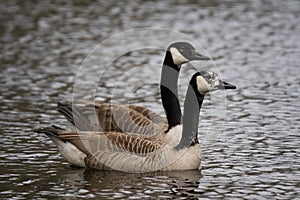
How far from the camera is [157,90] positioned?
49.9ft

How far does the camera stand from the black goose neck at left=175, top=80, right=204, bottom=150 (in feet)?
34.1

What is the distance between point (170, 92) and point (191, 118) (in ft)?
1.82

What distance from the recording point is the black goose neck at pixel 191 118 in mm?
10406

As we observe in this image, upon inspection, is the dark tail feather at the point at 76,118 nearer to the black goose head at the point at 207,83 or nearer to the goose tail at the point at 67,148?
the goose tail at the point at 67,148

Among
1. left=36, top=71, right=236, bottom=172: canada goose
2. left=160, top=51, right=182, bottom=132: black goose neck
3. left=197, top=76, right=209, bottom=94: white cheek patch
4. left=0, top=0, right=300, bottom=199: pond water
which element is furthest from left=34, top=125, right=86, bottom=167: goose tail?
left=197, top=76, right=209, bottom=94: white cheek patch

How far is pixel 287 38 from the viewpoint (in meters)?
19.1

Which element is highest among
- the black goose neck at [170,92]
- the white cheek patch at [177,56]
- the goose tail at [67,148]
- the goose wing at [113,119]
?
the white cheek patch at [177,56]

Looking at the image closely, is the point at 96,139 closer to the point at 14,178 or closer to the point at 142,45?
the point at 14,178

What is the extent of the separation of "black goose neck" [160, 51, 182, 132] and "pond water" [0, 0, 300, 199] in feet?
2.64

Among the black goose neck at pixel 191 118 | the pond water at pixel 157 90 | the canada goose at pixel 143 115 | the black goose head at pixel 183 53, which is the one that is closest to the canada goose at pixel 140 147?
the black goose neck at pixel 191 118

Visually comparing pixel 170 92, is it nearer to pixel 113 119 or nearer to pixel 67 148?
pixel 113 119

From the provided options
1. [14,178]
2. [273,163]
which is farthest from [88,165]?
[273,163]

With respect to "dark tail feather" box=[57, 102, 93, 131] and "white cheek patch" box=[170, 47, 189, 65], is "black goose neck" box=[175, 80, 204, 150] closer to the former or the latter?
"white cheek patch" box=[170, 47, 189, 65]

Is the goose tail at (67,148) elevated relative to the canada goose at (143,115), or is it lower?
lower
